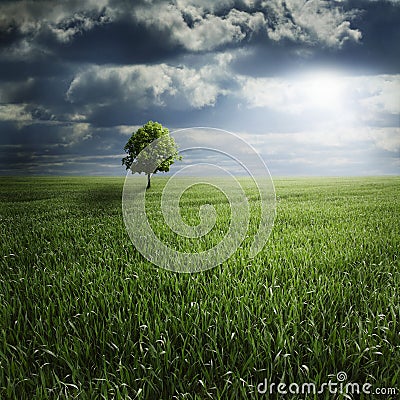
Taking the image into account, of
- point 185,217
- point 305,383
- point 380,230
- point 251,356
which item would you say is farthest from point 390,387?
point 185,217

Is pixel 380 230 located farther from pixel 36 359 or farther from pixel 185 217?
pixel 36 359

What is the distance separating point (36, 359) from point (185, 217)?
26.3ft

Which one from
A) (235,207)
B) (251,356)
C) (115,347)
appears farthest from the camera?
(235,207)

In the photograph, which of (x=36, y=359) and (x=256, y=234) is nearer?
(x=36, y=359)

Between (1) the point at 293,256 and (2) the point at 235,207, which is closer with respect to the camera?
(1) the point at 293,256

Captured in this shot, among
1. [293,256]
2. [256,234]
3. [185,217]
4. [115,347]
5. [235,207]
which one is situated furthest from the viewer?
[235,207]

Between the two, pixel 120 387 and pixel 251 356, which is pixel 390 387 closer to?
pixel 251 356

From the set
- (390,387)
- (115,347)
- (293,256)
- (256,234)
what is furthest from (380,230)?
(115,347)

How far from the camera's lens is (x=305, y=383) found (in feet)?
10.4

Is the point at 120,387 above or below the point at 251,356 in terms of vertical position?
below

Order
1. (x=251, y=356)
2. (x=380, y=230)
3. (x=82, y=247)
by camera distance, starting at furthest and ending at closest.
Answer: (x=380, y=230), (x=82, y=247), (x=251, y=356)

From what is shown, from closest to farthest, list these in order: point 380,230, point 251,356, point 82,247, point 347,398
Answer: point 347,398 → point 251,356 → point 82,247 → point 380,230

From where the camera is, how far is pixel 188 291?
483 centimetres

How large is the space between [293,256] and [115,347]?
388 centimetres
